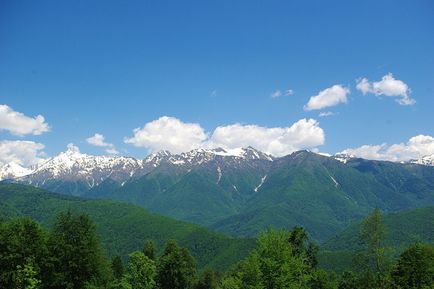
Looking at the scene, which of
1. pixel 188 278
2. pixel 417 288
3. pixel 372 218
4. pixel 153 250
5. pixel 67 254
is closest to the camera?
pixel 372 218

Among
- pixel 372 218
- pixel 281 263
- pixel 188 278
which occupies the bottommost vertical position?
pixel 188 278

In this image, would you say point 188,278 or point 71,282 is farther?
point 188,278

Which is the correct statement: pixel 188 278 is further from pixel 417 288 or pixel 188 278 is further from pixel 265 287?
pixel 417 288

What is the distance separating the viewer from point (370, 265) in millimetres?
63062

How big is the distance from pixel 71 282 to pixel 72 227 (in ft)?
27.7

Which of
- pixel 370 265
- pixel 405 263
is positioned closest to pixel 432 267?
pixel 405 263

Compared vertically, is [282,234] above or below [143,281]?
above

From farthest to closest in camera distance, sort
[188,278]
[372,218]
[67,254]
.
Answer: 1. [188,278]
2. [67,254]
3. [372,218]

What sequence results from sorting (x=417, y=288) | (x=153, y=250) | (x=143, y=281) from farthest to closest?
(x=153, y=250) → (x=143, y=281) → (x=417, y=288)

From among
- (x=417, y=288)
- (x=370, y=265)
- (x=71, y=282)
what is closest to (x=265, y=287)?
(x=370, y=265)

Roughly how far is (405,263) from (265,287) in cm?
2273

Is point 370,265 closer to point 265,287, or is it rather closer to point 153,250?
point 265,287

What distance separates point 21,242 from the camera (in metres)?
69.6

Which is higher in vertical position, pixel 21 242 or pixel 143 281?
pixel 21 242
